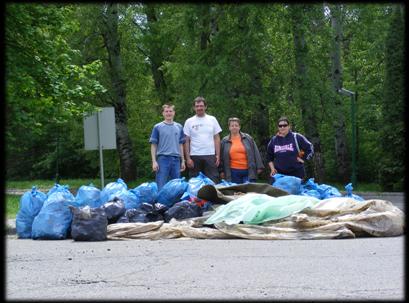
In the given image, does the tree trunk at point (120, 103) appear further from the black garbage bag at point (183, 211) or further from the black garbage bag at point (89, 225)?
the black garbage bag at point (89, 225)

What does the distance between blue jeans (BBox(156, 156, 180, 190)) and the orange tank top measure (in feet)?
3.08

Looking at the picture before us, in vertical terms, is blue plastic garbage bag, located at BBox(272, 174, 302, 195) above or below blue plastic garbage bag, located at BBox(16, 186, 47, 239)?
above

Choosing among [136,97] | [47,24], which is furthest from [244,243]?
[136,97]

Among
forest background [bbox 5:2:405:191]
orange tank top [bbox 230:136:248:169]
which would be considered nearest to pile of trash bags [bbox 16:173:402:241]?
orange tank top [bbox 230:136:248:169]

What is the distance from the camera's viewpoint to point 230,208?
9.92m

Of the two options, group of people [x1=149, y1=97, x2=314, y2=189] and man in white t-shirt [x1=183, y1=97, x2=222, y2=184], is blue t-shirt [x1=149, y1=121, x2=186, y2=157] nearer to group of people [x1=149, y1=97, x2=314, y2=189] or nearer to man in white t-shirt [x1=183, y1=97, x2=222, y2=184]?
group of people [x1=149, y1=97, x2=314, y2=189]

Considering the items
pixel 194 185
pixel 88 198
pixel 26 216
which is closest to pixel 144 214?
pixel 88 198

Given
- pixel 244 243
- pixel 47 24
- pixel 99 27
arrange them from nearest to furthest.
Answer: pixel 244 243, pixel 47 24, pixel 99 27

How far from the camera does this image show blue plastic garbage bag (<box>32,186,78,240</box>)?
9844 mm

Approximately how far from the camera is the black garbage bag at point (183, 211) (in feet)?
34.1

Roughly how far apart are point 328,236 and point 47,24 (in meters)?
11.4

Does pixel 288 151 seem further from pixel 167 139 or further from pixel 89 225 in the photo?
pixel 89 225

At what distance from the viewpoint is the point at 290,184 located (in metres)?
11.2

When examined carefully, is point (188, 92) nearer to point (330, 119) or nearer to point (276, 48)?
point (276, 48)
